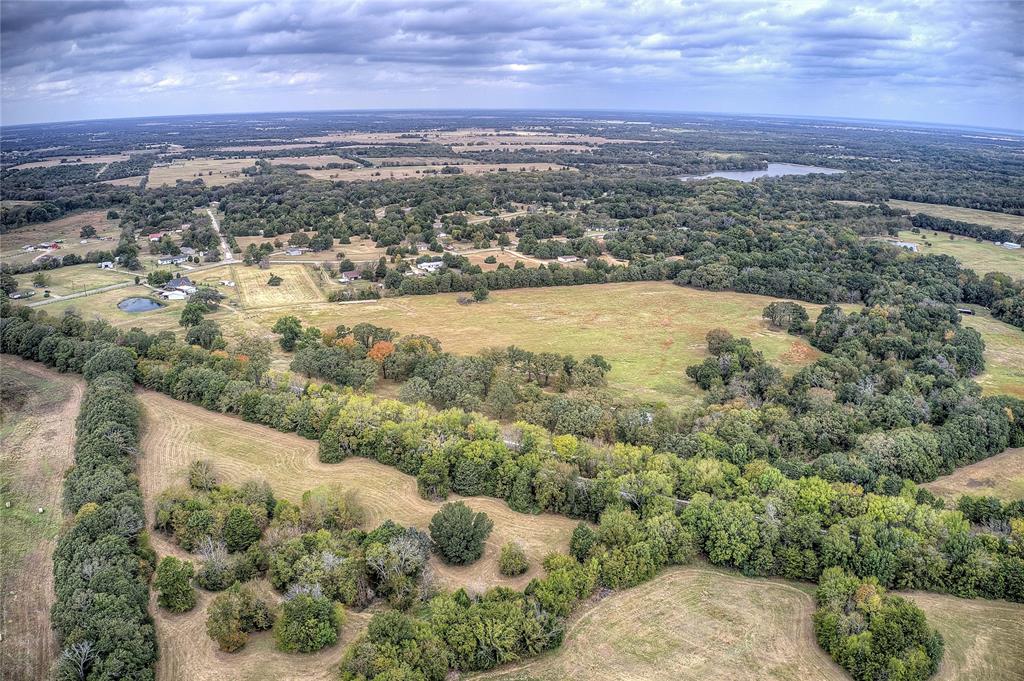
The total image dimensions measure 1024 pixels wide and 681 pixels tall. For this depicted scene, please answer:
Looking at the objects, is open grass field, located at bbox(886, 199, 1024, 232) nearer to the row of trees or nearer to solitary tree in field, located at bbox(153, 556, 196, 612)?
solitary tree in field, located at bbox(153, 556, 196, 612)

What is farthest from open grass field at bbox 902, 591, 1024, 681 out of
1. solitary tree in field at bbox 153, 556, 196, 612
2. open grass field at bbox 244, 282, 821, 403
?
solitary tree in field at bbox 153, 556, 196, 612

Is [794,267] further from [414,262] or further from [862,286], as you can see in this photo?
[414,262]

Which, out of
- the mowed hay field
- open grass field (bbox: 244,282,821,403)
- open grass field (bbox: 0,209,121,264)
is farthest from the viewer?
open grass field (bbox: 0,209,121,264)

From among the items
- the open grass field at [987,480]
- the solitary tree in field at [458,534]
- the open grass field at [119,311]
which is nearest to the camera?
the solitary tree in field at [458,534]

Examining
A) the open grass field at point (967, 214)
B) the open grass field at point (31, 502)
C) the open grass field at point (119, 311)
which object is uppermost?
the open grass field at point (967, 214)

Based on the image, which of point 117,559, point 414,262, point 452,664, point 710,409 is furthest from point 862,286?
point 117,559

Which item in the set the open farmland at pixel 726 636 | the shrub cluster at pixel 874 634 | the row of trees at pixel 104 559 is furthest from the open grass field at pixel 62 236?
the shrub cluster at pixel 874 634

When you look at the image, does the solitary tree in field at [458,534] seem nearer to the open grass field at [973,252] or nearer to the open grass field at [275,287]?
the open grass field at [275,287]
